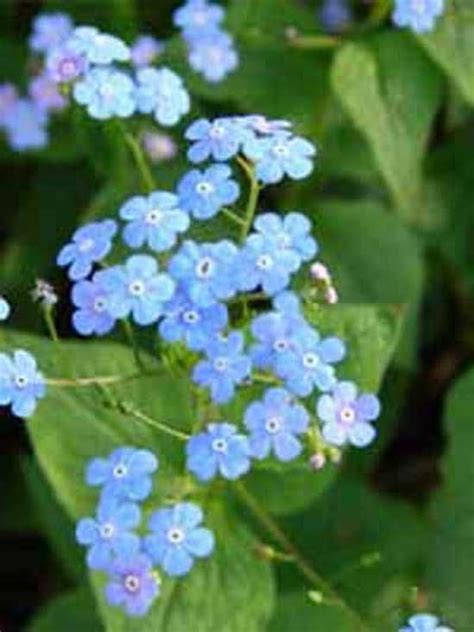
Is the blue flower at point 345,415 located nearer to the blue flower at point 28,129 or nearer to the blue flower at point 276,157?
the blue flower at point 276,157

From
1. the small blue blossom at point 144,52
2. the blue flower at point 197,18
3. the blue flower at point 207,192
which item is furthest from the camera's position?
the small blue blossom at point 144,52

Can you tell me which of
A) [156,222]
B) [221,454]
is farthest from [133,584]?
[156,222]

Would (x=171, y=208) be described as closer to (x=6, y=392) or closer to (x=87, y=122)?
(x=6, y=392)

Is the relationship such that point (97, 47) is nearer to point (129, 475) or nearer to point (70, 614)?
point (129, 475)

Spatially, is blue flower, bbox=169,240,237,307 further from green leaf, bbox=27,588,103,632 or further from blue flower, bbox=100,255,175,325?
green leaf, bbox=27,588,103,632

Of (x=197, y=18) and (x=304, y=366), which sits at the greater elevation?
(x=304, y=366)

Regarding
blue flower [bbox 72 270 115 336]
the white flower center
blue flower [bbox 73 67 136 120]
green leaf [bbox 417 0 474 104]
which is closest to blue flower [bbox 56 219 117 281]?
blue flower [bbox 72 270 115 336]

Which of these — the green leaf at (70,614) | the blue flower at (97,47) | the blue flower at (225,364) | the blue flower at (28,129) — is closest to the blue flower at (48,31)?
the blue flower at (28,129)
